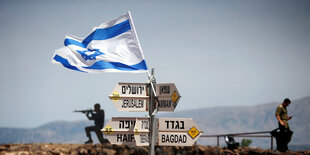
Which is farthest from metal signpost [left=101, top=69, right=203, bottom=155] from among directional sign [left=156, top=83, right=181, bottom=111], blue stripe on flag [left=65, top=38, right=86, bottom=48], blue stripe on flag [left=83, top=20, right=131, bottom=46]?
blue stripe on flag [left=65, top=38, right=86, bottom=48]

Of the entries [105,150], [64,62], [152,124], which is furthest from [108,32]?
[105,150]

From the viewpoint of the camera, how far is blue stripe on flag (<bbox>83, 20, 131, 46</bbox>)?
42.1ft

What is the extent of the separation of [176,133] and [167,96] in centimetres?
96

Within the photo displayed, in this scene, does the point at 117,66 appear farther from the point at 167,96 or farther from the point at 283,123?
the point at 283,123

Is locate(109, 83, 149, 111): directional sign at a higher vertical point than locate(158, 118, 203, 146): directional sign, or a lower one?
higher

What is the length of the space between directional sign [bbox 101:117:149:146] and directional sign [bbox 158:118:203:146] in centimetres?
39

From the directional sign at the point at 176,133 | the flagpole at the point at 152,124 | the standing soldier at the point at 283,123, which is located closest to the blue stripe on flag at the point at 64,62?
the flagpole at the point at 152,124

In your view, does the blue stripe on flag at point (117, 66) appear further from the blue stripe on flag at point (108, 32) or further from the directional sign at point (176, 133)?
the directional sign at point (176, 133)

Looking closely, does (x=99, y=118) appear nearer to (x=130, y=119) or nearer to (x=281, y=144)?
(x=281, y=144)

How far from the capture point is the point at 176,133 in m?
11.8

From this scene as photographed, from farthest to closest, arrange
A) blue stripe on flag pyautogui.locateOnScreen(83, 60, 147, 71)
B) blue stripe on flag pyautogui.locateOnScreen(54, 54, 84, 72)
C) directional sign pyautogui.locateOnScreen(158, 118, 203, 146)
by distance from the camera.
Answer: blue stripe on flag pyautogui.locateOnScreen(54, 54, 84, 72)
blue stripe on flag pyautogui.locateOnScreen(83, 60, 147, 71)
directional sign pyautogui.locateOnScreen(158, 118, 203, 146)

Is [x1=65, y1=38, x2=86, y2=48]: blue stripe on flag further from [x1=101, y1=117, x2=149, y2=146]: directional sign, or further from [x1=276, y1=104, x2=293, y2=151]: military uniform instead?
[x1=276, y1=104, x2=293, y2=151]: military uniform

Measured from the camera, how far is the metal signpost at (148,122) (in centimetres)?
1160

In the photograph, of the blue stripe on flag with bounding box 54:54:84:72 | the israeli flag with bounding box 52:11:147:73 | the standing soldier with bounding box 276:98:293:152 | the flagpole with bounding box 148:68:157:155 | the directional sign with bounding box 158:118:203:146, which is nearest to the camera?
the flagpole with bounding box 148:68:157:155
